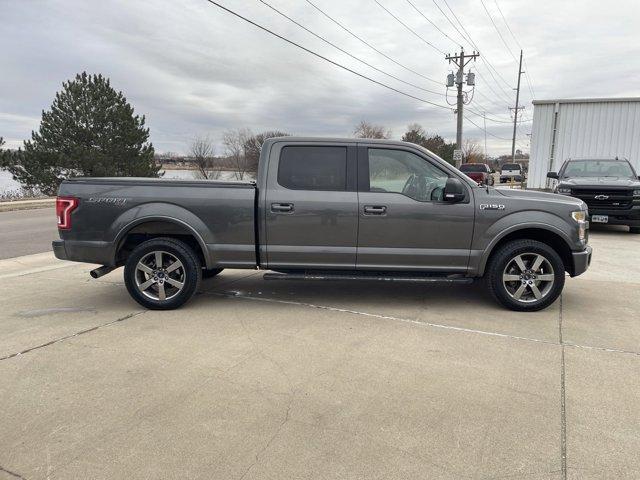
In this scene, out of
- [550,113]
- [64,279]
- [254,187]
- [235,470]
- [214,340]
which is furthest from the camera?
[550,113]

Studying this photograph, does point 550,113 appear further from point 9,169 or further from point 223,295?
point 9,169

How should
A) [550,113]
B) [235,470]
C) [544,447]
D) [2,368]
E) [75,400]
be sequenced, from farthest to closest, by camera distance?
1. [550,113]
2. [2,368]
3. [75,400]
4. [544,447]
5. [235,470]

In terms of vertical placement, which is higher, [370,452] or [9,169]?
[9,169]

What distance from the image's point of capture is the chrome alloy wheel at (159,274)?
5250 millimetres

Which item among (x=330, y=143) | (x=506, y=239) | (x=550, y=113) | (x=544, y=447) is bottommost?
(x=544, y=447)

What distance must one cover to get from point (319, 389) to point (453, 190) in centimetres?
270

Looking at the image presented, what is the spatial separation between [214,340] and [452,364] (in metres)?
2.18

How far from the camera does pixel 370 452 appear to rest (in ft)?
8.83

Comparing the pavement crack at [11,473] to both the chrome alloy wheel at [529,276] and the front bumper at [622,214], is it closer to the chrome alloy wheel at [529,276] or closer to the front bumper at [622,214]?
the chrome alloy wheel at [529,276]

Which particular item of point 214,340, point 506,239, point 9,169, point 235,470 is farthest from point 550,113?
point 9,169

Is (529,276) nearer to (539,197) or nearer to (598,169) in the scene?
(539,197)

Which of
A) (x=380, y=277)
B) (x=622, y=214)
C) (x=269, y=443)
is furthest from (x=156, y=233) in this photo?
(x=622, y=214)

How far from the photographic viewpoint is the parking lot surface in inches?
104

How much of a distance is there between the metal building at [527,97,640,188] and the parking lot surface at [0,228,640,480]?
12764mm
